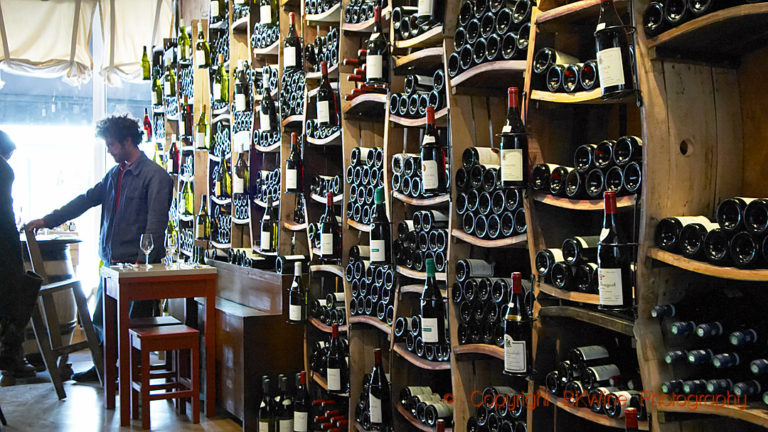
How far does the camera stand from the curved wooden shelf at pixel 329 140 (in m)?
4.34

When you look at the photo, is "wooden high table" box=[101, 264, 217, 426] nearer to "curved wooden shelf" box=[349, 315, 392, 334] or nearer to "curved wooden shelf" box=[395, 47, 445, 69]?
"curved wooden shelf" box=[349, 315, 392, 334]

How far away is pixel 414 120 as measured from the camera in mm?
3477

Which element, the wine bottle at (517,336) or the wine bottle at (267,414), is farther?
the wine bottle at (267,414)

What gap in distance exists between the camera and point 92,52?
9258 mm

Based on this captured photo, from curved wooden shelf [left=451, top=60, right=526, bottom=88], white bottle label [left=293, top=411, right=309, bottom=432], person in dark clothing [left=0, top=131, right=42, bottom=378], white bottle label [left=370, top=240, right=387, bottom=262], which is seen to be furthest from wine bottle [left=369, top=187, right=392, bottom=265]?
person in dark clothing [left=0, top=131, right=42, bottom=378]

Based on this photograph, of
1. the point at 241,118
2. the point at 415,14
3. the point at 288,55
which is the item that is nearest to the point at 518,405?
the point at 415,14

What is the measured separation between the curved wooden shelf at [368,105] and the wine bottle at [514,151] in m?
1.13

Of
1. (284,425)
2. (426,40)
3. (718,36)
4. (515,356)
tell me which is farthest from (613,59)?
(284,425)

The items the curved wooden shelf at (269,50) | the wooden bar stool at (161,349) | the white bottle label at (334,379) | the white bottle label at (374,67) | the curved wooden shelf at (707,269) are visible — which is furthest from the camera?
the curved wooden shelf at (269,50)

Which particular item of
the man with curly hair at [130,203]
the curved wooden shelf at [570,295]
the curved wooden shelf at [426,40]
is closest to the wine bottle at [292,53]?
the curved wooden shelf at [426,40]

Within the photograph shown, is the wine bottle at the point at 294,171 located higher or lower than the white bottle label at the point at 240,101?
lower

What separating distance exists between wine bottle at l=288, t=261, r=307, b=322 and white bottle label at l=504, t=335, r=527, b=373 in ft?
6.48

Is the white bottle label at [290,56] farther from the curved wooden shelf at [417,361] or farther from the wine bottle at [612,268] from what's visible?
the wine bottle at [612,268]

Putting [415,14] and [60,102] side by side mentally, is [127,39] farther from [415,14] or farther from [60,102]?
[415,14]
